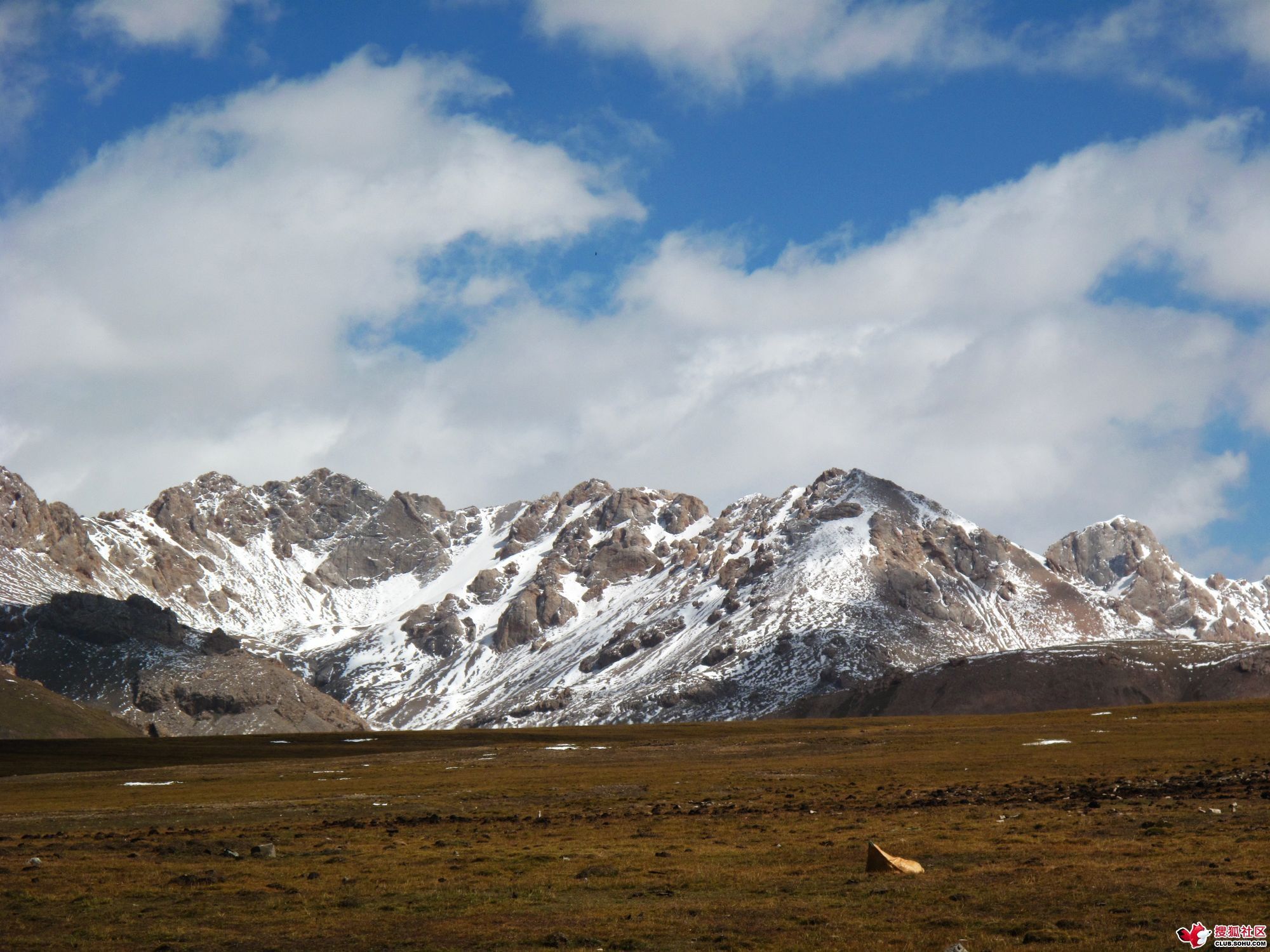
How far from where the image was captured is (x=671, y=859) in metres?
43.5

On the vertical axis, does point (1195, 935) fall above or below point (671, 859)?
above

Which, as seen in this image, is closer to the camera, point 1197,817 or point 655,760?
point 1197,817

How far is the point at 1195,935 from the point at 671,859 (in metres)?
20.2

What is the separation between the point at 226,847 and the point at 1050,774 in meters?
49.9

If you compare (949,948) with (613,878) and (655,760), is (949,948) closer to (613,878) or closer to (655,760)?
(613,878)

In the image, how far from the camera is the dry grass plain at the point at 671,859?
31.1 m

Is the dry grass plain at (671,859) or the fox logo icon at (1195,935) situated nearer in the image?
the fox logo icon at (1195,935)

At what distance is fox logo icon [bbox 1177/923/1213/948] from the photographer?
26609mm

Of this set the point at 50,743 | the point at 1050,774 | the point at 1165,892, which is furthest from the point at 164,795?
the point at 50,743

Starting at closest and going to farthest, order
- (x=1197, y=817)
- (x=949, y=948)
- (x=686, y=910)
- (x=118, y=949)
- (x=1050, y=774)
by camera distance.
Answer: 1. (x=949, y=948)
2. (x=118, y=949)
3. (x=686, y=910)
4. (x=1197, y=817)
5. (x=1050, y=774)

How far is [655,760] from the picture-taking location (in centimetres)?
12375

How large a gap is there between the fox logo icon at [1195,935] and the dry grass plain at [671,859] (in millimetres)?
473

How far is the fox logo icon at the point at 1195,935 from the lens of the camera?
26.6 metres

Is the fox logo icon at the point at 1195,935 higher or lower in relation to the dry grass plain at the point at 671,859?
higher
